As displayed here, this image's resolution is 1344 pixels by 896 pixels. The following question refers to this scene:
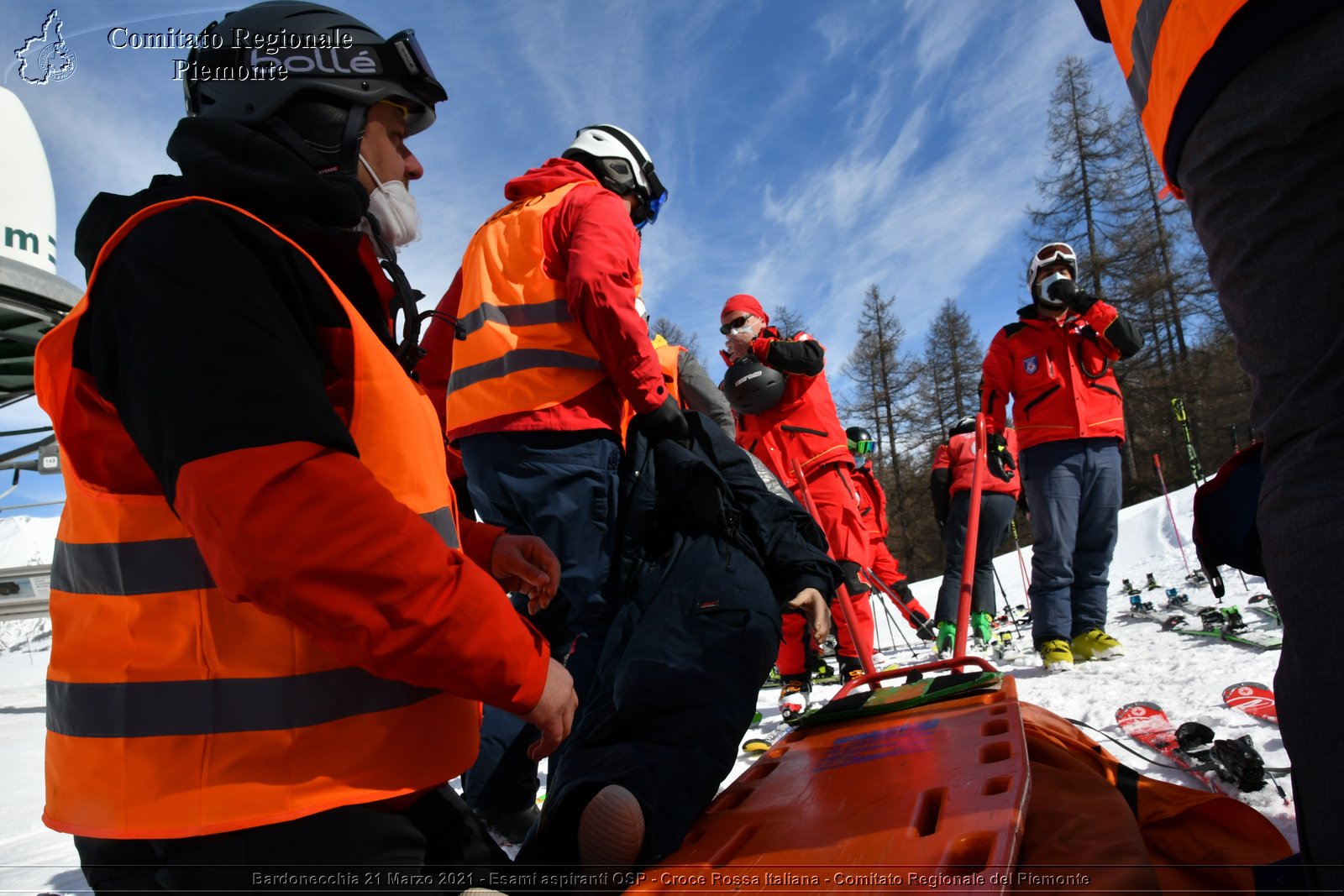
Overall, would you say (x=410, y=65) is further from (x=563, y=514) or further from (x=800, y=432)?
(x=800, y=432)

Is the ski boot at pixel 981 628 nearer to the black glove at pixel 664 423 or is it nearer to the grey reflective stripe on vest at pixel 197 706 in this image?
the black glove at pixel 664 423

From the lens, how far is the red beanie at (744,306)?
235 inches

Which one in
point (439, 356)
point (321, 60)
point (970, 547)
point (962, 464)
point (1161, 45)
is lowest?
point (970, 547)

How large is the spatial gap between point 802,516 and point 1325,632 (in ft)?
5.90

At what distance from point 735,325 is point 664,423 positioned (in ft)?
11.0

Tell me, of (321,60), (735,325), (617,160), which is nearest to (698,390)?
(735,325)

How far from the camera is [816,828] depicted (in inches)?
56.7

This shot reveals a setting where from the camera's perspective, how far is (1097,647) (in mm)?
4199

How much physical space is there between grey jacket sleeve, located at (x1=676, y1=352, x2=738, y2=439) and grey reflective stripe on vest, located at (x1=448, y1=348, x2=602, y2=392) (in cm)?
202

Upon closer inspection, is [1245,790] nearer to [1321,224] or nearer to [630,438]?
[1321,224]

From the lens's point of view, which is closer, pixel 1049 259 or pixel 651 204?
pixel 651 204

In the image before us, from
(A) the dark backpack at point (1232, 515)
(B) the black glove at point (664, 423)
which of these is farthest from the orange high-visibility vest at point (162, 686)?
(B) the black glove at point (664, 423)

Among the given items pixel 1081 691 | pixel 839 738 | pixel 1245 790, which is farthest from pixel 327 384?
pixel 1081 691

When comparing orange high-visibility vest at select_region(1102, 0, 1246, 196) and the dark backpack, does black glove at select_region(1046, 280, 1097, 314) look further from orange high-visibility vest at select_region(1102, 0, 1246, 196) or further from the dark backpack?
the dark backpack
